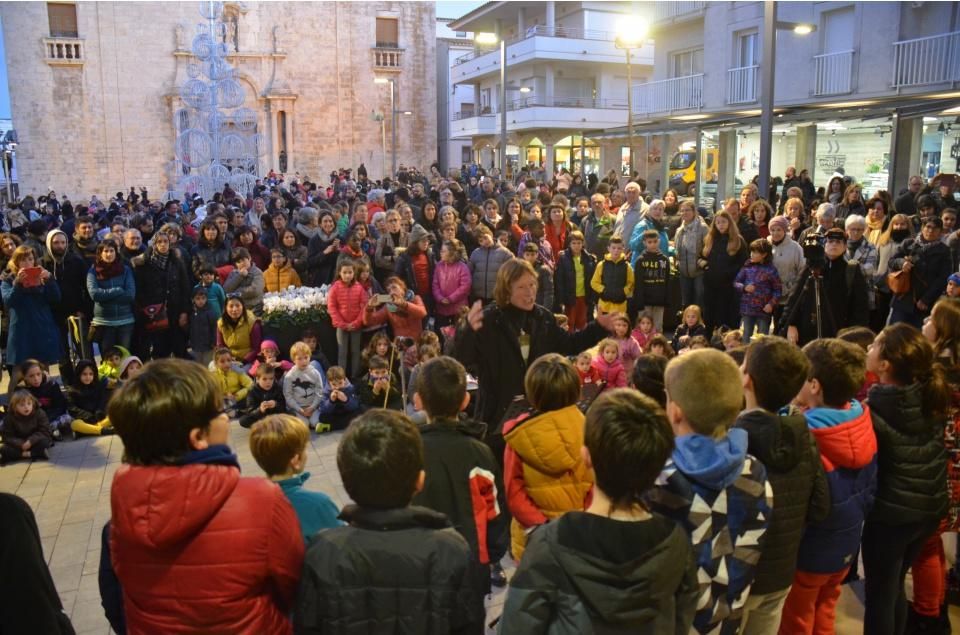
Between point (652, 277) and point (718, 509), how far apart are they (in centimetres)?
643

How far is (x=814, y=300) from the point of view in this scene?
6.78 meters

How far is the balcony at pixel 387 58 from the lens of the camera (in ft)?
124

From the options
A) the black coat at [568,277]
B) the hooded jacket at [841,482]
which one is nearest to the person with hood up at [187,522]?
the hooded jacket at [841,482]

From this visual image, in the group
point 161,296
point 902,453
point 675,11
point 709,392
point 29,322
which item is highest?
point 675,11

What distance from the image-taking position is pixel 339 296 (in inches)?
338

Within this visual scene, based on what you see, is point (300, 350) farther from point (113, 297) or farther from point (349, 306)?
point (113, 297)

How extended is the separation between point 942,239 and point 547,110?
27867 millimetres

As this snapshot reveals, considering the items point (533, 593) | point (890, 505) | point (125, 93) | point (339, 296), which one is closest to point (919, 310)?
point (890, 505)

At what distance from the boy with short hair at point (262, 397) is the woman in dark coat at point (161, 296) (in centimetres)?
190

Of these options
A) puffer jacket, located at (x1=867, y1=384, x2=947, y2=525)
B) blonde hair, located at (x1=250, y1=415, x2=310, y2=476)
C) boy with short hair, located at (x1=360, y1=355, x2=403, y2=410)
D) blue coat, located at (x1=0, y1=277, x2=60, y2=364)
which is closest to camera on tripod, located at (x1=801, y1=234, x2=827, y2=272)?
puffer jacket, located at (x1=867, y1=384, x2=947, y2=525)

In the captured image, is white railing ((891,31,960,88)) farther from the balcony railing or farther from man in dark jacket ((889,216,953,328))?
the balcony railing

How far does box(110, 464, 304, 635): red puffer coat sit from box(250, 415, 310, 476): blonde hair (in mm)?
634

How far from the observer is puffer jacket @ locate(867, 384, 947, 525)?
3248 millimetres

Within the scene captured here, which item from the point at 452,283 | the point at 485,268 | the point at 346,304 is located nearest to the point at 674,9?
the point at 485,268
